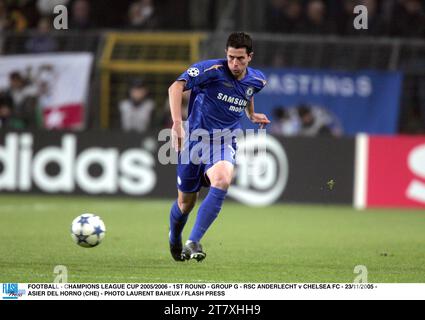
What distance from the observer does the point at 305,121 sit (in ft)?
54.7

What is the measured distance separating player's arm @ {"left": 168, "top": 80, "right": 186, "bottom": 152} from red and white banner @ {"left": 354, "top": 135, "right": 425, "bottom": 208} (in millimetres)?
7953

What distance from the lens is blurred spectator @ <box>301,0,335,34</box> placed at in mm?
17203

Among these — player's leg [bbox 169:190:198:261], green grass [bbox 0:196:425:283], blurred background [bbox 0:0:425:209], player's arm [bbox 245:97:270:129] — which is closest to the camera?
green grass [bbox 0:196:425:283]

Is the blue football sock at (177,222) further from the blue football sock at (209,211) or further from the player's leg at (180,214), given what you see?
the blue football sock at (209,211)

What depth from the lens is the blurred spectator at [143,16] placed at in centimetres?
1786

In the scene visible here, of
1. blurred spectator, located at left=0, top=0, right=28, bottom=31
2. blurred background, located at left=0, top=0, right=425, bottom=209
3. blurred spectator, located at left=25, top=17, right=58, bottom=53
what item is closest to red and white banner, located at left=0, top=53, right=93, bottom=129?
blurred background, located at left=0, top=0, right=425, bottom=209

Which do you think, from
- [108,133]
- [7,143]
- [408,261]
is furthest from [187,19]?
[408,261]

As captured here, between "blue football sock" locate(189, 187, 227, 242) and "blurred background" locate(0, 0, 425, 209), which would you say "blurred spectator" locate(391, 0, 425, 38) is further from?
"blue football sock" locate(189, 187, 227, 242)

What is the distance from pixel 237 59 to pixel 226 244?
2888mm

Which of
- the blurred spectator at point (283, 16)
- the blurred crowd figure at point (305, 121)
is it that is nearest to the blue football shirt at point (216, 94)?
the blurred crowd figure at point (305, 121)

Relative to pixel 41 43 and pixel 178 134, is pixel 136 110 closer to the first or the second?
pixel 41 43

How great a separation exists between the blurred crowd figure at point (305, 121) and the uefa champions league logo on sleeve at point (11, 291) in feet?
32.3

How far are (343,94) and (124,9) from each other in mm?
4966

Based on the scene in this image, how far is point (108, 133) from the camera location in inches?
642
